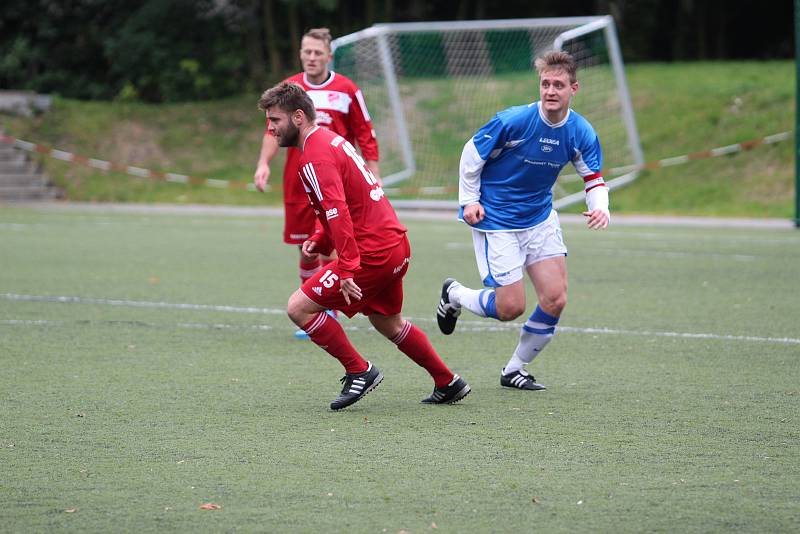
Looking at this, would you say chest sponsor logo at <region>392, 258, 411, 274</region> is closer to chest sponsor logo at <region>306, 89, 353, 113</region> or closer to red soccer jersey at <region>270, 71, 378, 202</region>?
red soccer jersey at <region>270, 71, 378, 202</region>

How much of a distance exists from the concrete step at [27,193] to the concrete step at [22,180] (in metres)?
0.20

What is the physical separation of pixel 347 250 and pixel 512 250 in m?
1.41

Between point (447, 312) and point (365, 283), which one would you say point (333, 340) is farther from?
point (447, 312)

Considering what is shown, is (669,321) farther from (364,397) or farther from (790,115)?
(790,115)

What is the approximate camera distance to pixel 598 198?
678cm

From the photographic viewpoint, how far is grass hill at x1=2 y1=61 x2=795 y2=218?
2214 centimetres

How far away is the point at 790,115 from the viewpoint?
2352cm

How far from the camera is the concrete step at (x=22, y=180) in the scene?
2633 centimetres

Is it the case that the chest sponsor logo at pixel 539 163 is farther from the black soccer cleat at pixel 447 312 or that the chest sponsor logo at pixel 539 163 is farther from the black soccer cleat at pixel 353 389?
the black soccer cleat at pixel 353 389

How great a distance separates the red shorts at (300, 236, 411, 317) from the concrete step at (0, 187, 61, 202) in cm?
2132

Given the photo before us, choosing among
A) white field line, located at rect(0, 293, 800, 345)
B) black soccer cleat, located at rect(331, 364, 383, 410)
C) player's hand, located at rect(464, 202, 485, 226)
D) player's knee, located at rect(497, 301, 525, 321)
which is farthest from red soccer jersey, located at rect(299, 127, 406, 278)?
white field line, located at rect(0, 293, 800, 345)

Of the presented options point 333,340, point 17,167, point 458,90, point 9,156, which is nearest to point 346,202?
point 333,340

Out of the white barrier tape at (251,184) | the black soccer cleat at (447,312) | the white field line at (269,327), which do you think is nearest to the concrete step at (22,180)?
the white barrier tape at (251,184)

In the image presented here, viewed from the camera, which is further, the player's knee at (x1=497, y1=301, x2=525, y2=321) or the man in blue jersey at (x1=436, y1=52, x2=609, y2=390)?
the player's knee at (x1=497, y1=301, x2=525, y2=321)
